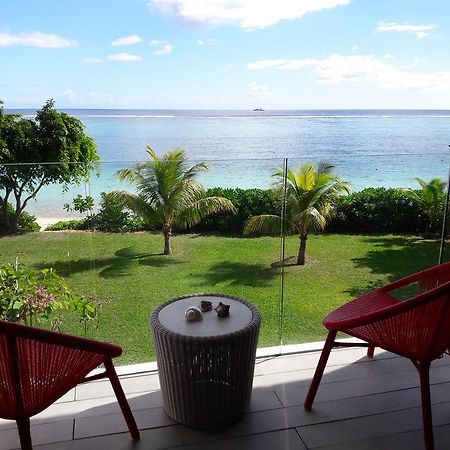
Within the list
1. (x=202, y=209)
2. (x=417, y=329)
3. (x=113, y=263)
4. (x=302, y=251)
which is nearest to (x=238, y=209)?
(x=202, y=209)

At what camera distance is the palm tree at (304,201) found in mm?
2699

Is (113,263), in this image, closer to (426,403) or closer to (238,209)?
(238,209)

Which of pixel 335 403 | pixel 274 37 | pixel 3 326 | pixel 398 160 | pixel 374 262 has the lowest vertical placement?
pixel 335 403

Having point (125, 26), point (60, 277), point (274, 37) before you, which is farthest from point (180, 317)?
point (125, 26)

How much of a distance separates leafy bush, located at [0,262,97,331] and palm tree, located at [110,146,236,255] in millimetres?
618

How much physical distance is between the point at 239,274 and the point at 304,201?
61 centimetres

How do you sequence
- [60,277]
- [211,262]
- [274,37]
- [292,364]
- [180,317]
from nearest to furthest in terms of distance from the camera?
[180,317] → [292,364] → [60,277] → [211,262] → [274,37]

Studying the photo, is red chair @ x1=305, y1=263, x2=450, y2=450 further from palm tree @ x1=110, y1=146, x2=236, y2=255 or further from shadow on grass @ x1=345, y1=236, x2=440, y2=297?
shadow on grass @ x1=345, y1=236, x2=440, y2=297

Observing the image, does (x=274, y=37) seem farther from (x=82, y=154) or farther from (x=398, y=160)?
(x=398, y=160)

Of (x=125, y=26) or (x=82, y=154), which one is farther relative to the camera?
(x=125, y=26)

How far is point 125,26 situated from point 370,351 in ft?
132

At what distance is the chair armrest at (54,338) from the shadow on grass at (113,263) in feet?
3.75

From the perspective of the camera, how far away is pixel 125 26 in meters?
38.0

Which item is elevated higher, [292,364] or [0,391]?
[0,391]
